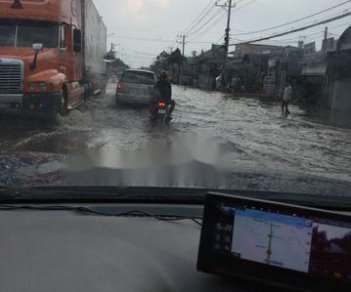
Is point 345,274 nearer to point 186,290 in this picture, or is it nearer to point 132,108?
point 186,290

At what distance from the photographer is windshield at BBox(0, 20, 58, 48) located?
17031mm

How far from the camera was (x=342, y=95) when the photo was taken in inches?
1592

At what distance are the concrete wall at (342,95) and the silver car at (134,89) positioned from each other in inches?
699

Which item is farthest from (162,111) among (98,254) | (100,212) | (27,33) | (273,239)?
(273,239)

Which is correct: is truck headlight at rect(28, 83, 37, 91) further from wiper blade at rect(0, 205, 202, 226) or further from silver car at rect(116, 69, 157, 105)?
wiper blade at rect(0, 205, 202, 226)

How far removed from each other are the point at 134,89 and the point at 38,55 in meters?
9.57

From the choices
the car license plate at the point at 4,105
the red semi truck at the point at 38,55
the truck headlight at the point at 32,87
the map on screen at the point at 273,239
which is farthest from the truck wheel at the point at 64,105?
the map on screen at the point at 273,239

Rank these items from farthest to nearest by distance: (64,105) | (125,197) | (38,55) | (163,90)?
(163,90)
(64,105)
(38,55)
(125,197)

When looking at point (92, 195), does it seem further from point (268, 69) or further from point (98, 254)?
point (268, 69)

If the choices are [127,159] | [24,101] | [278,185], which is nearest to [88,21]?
[24,101]

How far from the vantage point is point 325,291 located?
246 centimetres

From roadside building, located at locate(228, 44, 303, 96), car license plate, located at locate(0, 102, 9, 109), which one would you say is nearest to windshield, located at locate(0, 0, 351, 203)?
car license plate, located at locate(0, 102, 9, 109)

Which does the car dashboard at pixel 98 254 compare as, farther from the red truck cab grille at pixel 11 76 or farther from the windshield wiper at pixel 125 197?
the red truck cab grille at pixel 11 76

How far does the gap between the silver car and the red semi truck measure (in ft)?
20.8
